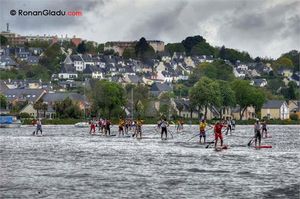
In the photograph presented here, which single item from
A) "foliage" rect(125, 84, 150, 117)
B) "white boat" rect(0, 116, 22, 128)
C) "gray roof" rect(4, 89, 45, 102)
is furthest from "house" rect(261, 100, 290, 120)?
"white boat" rect(0, 116, 22, 128)

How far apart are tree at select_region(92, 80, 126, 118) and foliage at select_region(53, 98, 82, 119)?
4247mm

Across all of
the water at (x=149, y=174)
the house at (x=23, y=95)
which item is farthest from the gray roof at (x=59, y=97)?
the water at (x=149, y=174)

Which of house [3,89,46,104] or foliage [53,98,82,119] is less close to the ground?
house [3,89,46,104]

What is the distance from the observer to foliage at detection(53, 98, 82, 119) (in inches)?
5674

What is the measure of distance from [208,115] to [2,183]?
155928 mm

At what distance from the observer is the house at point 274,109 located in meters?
190

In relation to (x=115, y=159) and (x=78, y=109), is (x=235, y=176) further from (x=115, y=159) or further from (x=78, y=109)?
(x=78, y=109)

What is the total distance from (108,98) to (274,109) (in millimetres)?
57315

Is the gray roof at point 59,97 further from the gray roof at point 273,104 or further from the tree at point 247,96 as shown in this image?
the gray roof at point 273,104

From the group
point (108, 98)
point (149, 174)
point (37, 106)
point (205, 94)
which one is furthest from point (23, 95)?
point (149, 174)

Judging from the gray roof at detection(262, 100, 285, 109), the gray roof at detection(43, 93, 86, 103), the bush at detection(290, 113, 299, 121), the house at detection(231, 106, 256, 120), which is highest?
the gray roof at detection(43, 93, 86, 103)

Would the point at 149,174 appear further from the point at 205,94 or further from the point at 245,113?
the point at 245,113

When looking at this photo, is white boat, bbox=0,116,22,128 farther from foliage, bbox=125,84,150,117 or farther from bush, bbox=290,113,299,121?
bush, bbox=290,113,299,121

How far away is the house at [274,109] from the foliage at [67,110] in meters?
58.0
